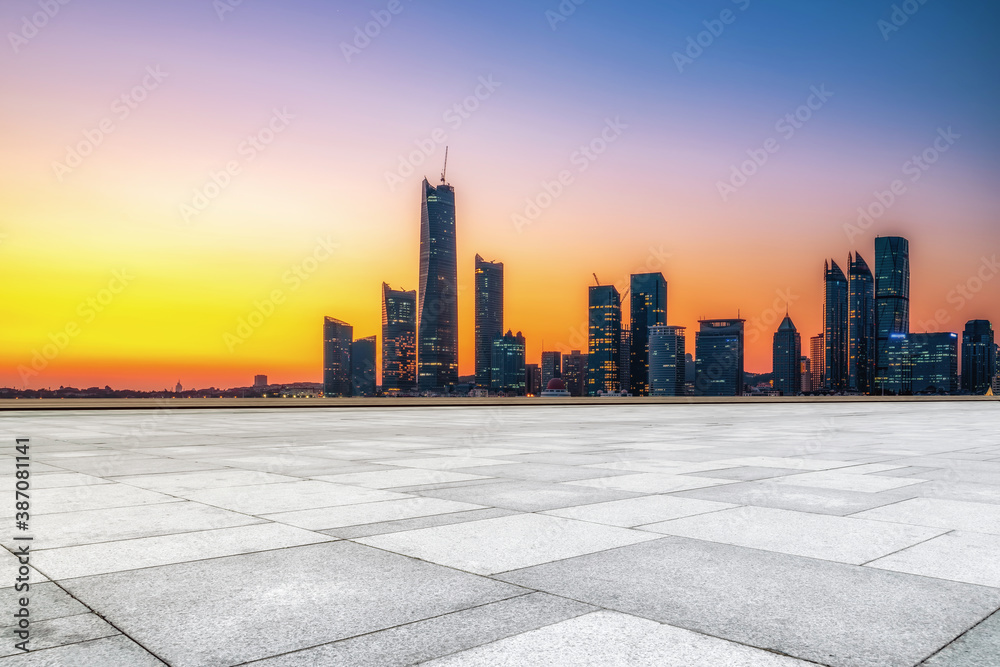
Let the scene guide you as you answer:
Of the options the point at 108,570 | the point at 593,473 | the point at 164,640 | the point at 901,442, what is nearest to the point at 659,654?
the point at 164,640

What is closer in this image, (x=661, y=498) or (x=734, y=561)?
(x=734, y=561)

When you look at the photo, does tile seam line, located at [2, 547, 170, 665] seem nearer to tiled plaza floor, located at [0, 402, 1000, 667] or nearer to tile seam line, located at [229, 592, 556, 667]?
tiled plaza floor, located at [0, 402, 1000, 667]

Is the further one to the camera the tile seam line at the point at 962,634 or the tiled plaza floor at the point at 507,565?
the tiled plaza floor at the point at 507,565

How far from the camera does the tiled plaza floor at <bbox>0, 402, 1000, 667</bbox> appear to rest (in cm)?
381

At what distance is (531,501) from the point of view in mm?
8258

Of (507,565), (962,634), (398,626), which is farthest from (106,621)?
(962,634)

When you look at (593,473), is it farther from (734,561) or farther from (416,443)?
(416,443)

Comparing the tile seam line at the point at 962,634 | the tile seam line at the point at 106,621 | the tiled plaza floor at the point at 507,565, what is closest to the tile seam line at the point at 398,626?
the tiled plaza floor at the point at 507,565

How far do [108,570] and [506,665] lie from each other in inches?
133

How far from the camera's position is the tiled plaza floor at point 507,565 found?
3814 mm

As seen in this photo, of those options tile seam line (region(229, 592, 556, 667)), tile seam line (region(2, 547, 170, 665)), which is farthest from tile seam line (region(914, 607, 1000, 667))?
tile seam line (region(2, 547, 170, 665))

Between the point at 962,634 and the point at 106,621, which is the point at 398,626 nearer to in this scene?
the point at 106,621

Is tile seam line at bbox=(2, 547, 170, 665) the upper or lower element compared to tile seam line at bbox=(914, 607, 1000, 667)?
upper

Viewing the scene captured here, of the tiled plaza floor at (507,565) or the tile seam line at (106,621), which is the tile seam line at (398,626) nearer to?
the tiled plaza floor at (507,565)
